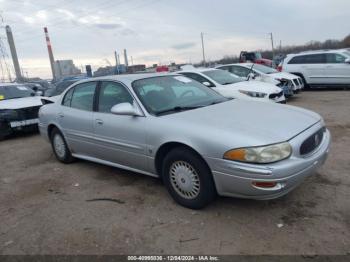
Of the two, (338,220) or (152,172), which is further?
(152,172)

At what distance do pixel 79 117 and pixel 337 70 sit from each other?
467 inches

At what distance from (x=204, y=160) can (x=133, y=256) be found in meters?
1.18

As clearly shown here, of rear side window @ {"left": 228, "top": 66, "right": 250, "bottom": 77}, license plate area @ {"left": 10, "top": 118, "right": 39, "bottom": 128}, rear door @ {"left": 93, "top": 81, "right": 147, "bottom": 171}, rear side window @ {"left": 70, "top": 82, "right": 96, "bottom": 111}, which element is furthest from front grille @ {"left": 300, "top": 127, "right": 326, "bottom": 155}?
rear side window @ {"left": 228, "top": 66, "right": 250, "bottom": 77}

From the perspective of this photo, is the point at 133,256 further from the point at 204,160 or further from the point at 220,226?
the point at 204,160

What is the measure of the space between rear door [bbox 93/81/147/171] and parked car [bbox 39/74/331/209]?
0.04 feet

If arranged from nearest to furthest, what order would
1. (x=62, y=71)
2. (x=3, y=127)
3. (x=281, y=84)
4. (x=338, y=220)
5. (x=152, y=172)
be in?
(x=338, y=220) → (x=152, y=172) → (x=3, y=127) → (x=281, y=84) → (x=62, y=71)

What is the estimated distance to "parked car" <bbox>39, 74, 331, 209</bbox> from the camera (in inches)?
128

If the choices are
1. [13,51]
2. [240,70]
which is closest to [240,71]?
[240,70]

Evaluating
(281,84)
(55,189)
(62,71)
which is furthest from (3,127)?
(62,71)

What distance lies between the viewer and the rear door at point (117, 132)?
4237mm

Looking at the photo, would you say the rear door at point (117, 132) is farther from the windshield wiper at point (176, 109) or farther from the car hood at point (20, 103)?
the car hood at point (20, 103)

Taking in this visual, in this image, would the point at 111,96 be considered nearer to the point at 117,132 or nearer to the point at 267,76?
the point at 117,132

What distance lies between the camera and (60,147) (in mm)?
6020

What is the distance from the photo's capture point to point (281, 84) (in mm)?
12094
